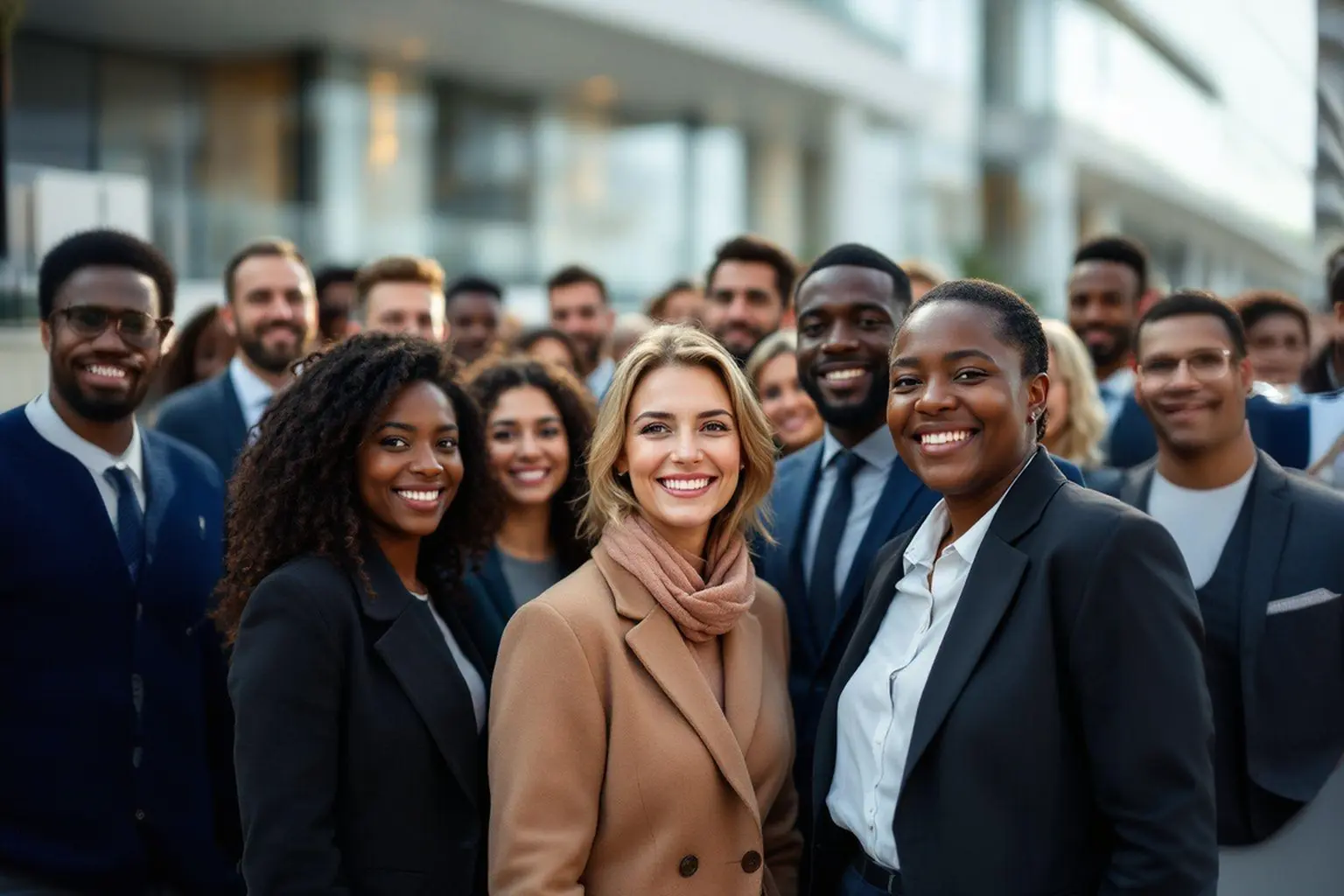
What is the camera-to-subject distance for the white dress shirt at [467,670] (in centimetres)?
351

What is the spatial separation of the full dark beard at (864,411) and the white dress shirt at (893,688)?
3.52 feet

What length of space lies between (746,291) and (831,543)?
2.98m

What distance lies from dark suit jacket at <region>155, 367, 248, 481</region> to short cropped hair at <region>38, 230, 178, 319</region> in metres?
1.35

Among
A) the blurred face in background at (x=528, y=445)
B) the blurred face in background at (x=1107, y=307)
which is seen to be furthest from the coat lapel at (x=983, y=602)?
the blurred face in background at (x=1107, y=307)

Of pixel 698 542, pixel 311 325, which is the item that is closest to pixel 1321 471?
pixel 698 542

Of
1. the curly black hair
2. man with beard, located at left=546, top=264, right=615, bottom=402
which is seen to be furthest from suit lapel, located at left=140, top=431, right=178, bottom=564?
man with beard, located at left=546, top=264, right=615, bottom=402

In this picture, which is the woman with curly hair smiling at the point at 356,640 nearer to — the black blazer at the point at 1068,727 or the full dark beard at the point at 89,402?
the full dark beard at the point at 89,402

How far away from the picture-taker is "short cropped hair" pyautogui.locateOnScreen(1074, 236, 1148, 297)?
6.89 m

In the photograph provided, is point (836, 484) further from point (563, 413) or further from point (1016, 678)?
point (1016, 678)

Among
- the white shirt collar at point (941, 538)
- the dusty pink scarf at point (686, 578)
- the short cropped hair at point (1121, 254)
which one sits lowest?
the dusty pink scarf at point (686, 578)

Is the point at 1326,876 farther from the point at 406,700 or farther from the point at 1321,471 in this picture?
the point at 406,700

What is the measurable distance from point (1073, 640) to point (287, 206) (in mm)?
18686

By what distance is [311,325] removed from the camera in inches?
254

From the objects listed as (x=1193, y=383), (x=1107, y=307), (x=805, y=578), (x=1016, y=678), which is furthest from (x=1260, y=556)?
(x=1107, y=307)
